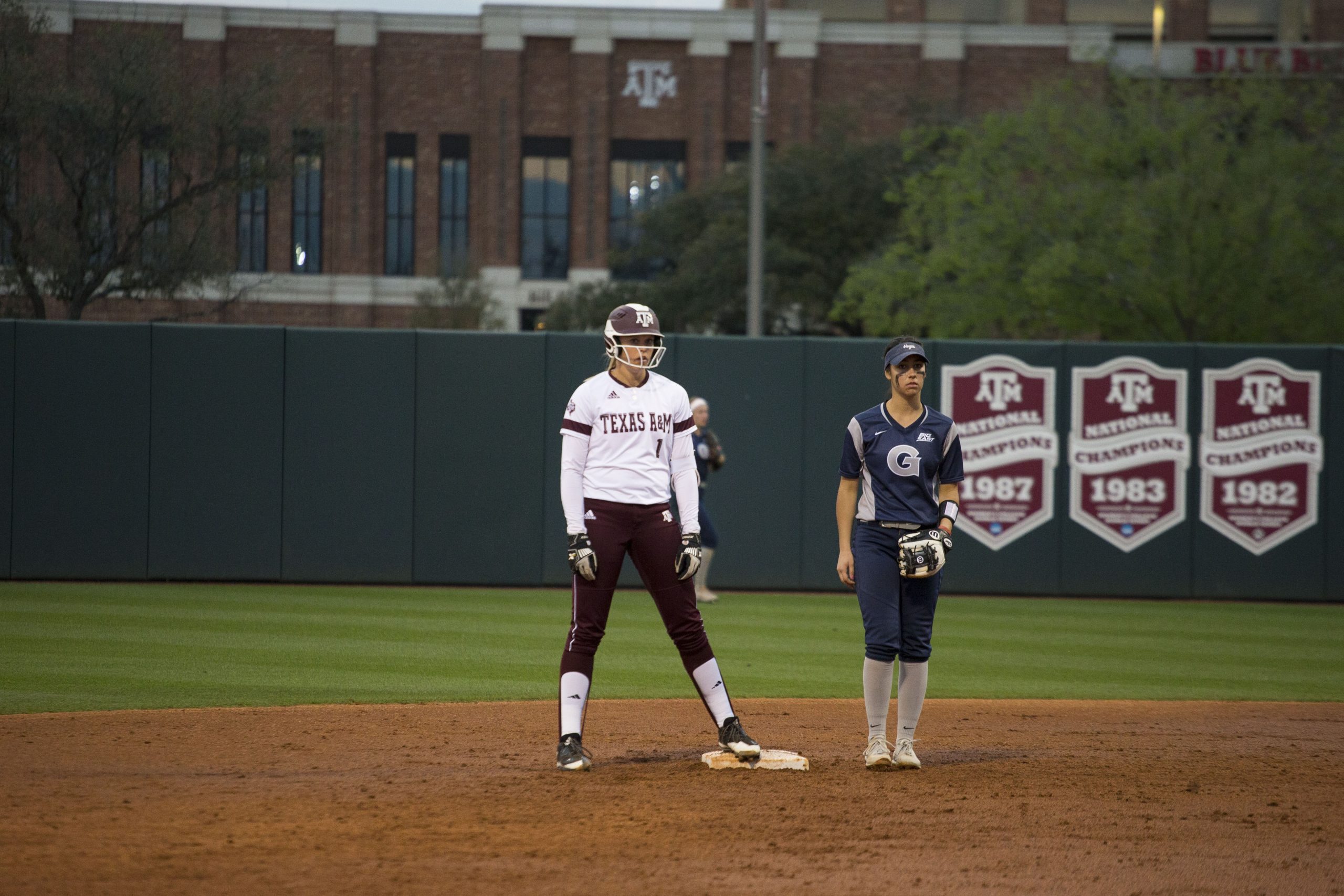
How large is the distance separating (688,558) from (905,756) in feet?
4.75

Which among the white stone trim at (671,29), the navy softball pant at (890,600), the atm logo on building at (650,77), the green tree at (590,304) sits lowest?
the navy softball pant at (890,600)

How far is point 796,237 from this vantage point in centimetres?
3722

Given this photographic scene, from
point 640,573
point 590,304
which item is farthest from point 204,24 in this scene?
point 640,573

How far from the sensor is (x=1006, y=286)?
2577 centimetres

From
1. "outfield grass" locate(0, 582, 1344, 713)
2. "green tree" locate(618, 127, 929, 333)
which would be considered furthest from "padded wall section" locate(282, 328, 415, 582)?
"green tree" locate(618, 127, 929, 333)

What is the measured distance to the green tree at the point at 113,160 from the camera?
20469mm

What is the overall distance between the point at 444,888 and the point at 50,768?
272 cm

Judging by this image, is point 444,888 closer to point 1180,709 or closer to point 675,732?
point 675,732

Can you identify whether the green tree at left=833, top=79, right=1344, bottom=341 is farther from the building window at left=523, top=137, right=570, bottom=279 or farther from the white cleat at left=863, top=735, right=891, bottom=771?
the white cleat at left=863, top=735, right=891, bottom=771

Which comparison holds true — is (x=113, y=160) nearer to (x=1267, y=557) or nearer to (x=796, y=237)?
(x=1267, y=557)

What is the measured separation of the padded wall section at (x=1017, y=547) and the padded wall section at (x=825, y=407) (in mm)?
865

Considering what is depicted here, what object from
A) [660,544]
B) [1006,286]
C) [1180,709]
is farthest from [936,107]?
[660,544]

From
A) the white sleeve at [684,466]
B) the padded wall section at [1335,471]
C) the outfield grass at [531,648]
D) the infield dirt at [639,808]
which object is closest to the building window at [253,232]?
the outfield grass at [531,648]

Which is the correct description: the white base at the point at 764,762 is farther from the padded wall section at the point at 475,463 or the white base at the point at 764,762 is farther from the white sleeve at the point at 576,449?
the padded wall section at the point at 475,463
